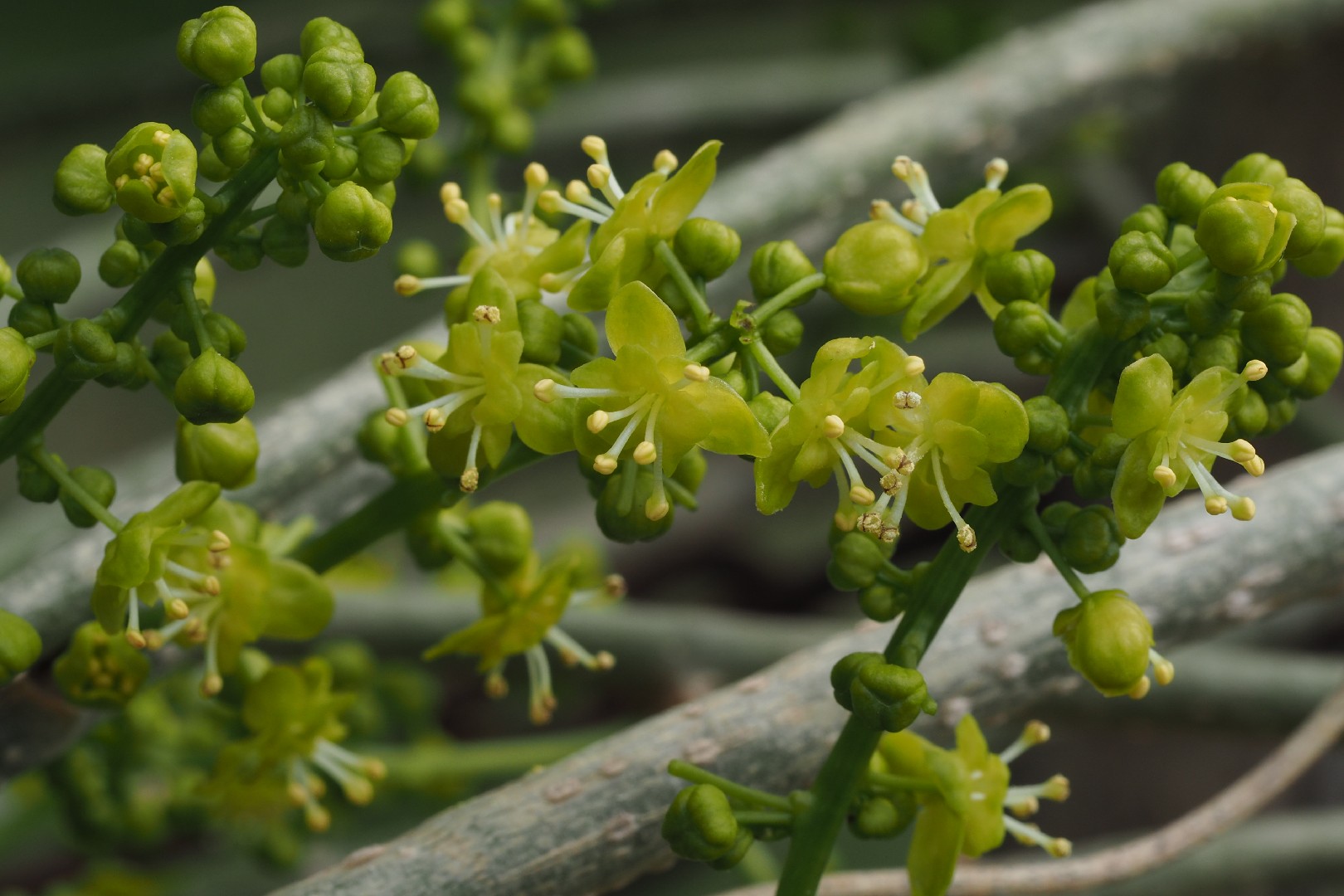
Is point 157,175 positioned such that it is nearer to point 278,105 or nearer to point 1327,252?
point 278,105

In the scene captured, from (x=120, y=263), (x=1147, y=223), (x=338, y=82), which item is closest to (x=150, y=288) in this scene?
(x=120, y=263)

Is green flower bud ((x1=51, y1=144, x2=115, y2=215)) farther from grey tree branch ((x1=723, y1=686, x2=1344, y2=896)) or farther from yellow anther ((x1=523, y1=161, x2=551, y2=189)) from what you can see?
grey tree branch ((x1=723, y1=686, x2=1344, y2=896))

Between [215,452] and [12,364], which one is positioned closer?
[12,364]

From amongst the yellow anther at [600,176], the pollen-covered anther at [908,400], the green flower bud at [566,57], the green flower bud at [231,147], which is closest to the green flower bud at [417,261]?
the green flower bud at [566,57]

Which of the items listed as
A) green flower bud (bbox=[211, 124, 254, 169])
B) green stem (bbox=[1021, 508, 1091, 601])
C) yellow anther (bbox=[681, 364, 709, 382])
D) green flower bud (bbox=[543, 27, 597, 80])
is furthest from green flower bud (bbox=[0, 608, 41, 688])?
green flower bud (bbox=[543, 27, 597, 80])

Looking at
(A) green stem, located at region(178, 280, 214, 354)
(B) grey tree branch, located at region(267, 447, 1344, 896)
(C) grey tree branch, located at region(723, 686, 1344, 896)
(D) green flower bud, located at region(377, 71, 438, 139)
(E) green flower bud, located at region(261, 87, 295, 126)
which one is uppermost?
(E) green flower bud, located at region(261, 87, 295, 126)
